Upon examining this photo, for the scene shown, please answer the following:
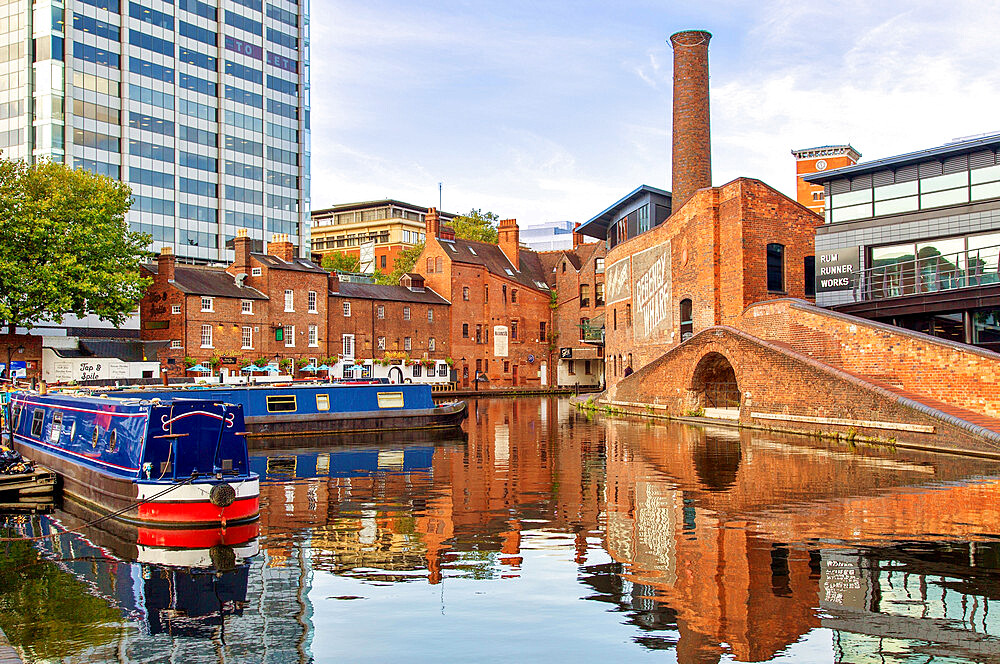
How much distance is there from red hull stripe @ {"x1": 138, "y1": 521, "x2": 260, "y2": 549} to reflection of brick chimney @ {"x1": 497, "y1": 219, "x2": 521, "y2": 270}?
2083 inches

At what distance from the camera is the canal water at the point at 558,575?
7.38 m

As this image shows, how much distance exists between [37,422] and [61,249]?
1740 cm

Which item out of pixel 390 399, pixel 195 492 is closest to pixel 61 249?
pixel 390 399

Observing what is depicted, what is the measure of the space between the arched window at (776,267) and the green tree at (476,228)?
37112 millimetres

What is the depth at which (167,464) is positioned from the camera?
1270 cm

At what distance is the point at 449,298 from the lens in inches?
2259

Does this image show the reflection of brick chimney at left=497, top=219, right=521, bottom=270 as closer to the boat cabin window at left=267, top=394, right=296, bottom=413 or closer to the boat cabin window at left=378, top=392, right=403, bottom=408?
the boat cabin window at left=378, top=392, right=403, bottom=408

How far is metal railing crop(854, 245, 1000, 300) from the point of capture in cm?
2545

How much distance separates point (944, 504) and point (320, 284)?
39385 millimetres

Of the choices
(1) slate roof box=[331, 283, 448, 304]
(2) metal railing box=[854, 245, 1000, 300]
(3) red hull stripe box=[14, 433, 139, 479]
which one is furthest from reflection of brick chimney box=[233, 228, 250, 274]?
(2) metal railing box=[854, 245, 1000, 300]

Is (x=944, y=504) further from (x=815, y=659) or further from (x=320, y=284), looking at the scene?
(x=320, y=284)

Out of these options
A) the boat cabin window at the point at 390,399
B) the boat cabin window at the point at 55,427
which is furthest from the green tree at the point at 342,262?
the boat cabin window at the point at 55,427

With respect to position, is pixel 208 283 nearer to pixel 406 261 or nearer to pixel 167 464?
pixel 406 261

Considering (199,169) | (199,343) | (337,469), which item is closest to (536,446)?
(337,469)
